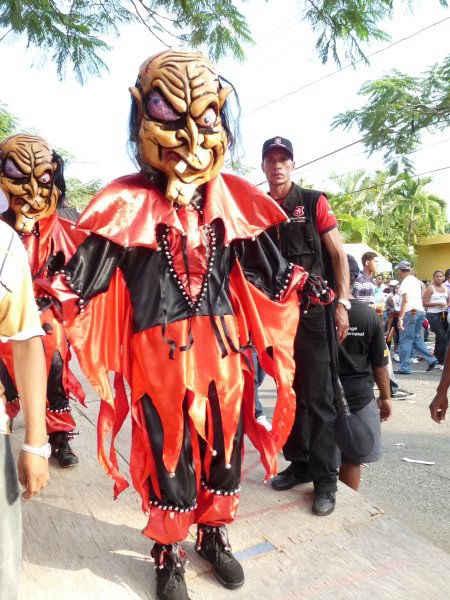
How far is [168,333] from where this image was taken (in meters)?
1.88

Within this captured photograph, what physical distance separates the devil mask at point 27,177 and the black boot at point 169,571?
78.1 inches

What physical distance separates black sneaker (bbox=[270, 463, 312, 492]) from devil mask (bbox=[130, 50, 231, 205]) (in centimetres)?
159

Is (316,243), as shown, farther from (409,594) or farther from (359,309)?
(409,594)

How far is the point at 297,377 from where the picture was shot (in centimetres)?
261

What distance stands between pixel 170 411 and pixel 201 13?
9.99 feet

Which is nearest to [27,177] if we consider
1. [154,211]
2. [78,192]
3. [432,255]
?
[154,211]

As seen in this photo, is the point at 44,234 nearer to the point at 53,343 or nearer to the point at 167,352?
the point at 53,343

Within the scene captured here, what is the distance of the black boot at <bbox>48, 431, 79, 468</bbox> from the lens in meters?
2.91

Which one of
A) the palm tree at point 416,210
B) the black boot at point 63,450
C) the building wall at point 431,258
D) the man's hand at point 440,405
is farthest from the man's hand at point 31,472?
the building wall at point 431,258

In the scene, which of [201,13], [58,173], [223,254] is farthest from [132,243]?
[201,13]

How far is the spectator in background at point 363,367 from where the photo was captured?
279 centimetres

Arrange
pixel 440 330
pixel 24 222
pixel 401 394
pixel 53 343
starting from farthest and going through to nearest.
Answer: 1. pixel 440 330
2. pixel 401 394
3. pixel 53 343
4. pixel 24 222

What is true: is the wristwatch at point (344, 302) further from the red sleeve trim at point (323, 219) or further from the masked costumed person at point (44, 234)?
the masked costumed person at point (44, 234)

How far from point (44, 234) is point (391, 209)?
23.3 meters
